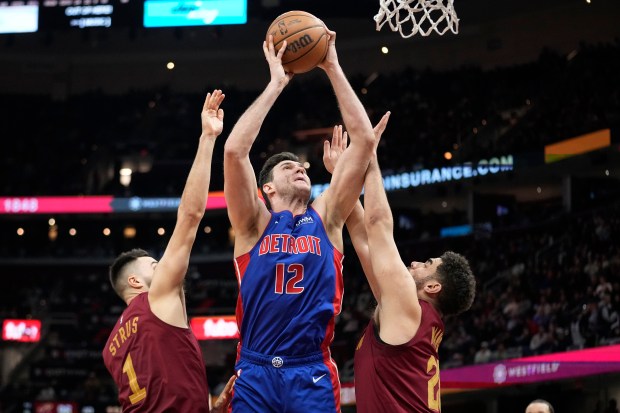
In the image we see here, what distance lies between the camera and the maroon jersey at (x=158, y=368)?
408cm

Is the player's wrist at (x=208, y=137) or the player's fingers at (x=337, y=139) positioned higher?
the player's fingers at (x=337, y=139)

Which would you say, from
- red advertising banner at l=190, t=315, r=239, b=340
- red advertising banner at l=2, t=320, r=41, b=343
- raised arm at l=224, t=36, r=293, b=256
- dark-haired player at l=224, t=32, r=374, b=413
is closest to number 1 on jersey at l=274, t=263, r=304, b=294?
dark-haired player at l=224, t=32, r=374, b=413

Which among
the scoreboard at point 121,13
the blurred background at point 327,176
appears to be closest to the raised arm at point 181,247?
the blurred background at point 327,176

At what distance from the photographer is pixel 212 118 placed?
429 centimetres

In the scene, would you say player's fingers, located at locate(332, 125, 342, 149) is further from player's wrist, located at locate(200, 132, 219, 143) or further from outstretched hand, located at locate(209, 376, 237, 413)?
outstretched hand, located at locate(209, 376, 237, 413)

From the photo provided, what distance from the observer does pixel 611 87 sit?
60.6 ft

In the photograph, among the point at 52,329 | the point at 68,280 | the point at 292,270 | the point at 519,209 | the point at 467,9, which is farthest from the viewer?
the point at 68,280

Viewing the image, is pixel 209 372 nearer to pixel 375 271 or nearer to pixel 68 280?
pixel 68 280

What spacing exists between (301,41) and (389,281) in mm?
1220

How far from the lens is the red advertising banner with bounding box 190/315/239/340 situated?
2145cm

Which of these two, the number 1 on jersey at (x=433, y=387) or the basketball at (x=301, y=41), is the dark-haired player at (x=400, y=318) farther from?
the basketball at (x=301, y=41)

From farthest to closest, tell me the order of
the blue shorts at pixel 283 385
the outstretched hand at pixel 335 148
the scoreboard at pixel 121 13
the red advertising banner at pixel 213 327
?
1. the red advertising banner at pixel 213 327
2. the scoreboard at pixel 121 13
3. the outstretched hand at pixel 335 148
4. the blue shorts at pixel 283 385

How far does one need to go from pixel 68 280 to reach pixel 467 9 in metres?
14.4

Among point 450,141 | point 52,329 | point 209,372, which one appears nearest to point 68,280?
point 52,329
